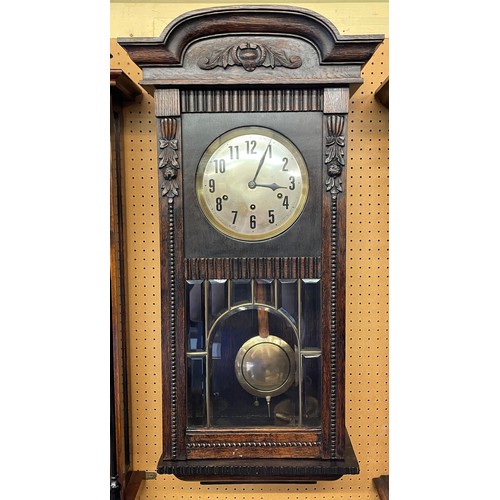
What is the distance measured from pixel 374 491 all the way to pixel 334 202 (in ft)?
2.75

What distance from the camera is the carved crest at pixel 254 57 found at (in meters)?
0.83

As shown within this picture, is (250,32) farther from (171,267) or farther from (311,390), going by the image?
(311,390)

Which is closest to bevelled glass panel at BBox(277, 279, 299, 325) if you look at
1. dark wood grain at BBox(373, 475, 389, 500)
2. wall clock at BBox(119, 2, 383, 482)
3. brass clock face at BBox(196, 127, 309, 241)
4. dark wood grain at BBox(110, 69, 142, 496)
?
wall clock at BBox(119, 2, 383, 482)

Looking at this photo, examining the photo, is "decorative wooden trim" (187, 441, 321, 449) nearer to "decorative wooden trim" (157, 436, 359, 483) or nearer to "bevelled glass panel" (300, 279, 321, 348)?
"decorative wooden trim" (157, 436, 359, 483)

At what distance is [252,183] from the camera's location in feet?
2.85

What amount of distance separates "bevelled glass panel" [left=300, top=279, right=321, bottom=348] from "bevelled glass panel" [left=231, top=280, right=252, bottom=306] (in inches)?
4.5

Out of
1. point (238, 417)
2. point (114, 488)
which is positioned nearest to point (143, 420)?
point (114, 488)

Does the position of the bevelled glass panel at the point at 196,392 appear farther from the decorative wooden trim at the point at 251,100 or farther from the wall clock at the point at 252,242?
the decorative wooden trim at the point at 251,100

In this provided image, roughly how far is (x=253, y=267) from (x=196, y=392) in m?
0.30

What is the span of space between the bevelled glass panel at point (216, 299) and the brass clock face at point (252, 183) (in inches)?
4.2

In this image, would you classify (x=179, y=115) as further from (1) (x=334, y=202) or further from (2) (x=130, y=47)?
(1) (x=334, y=202)

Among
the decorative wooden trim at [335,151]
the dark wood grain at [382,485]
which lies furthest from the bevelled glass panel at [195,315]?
the dark wood grain at [382,485]

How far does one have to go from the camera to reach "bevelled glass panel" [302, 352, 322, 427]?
0.88m

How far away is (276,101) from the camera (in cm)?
85
